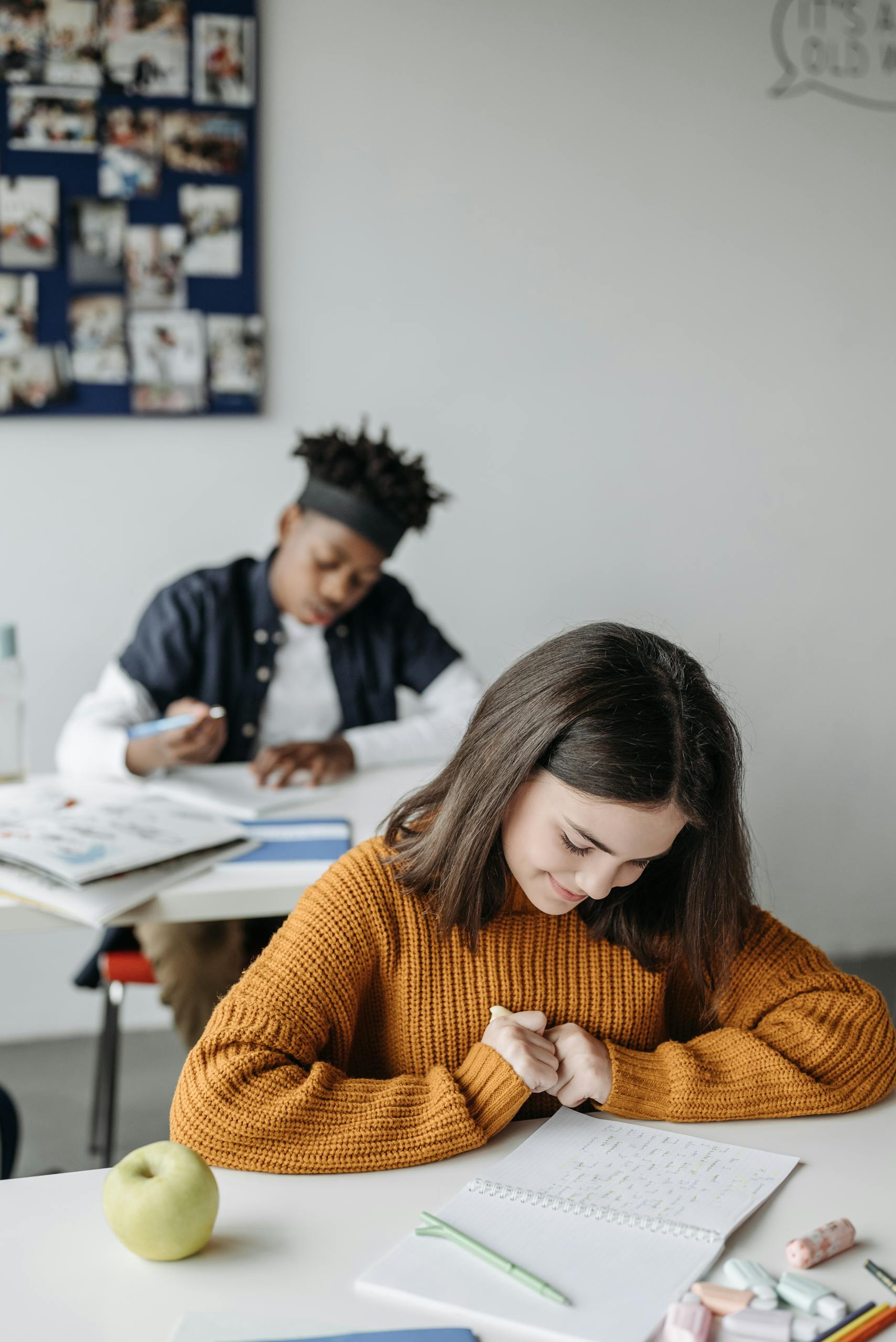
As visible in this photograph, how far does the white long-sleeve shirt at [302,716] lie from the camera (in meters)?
2.06

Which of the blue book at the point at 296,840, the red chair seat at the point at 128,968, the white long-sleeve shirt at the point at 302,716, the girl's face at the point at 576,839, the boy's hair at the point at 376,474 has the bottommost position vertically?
the red chair seat at the point at 128,968

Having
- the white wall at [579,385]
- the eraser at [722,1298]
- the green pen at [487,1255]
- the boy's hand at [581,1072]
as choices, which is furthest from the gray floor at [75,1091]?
the eraser at [722,1298]

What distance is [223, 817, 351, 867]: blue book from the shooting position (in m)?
1.68

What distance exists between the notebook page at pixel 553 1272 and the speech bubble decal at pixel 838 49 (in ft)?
9.37

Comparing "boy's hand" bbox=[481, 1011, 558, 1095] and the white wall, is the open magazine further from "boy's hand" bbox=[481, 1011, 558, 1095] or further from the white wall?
the white wall

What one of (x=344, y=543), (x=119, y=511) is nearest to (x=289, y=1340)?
(x=344, y=543)

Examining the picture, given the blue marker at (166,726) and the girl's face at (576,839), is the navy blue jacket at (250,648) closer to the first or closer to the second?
the blue marker at (166,726)

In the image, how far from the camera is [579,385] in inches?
117

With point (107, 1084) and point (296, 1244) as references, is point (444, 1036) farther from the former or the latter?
point (107, 1084)

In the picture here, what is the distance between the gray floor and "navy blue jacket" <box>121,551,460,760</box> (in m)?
0.77

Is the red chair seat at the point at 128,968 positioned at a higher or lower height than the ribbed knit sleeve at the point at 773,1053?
lower

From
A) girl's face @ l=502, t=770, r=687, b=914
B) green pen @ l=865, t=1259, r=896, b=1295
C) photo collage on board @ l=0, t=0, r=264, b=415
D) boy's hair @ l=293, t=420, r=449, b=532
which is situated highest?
photo collage on board @ l=0, t=0, r=264, b=415

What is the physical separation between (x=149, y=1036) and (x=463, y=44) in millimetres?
2380

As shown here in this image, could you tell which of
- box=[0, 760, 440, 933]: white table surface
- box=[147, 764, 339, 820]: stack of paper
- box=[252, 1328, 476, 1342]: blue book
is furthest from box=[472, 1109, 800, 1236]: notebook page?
box=[147, 764, 339, 820]: stack of paper
